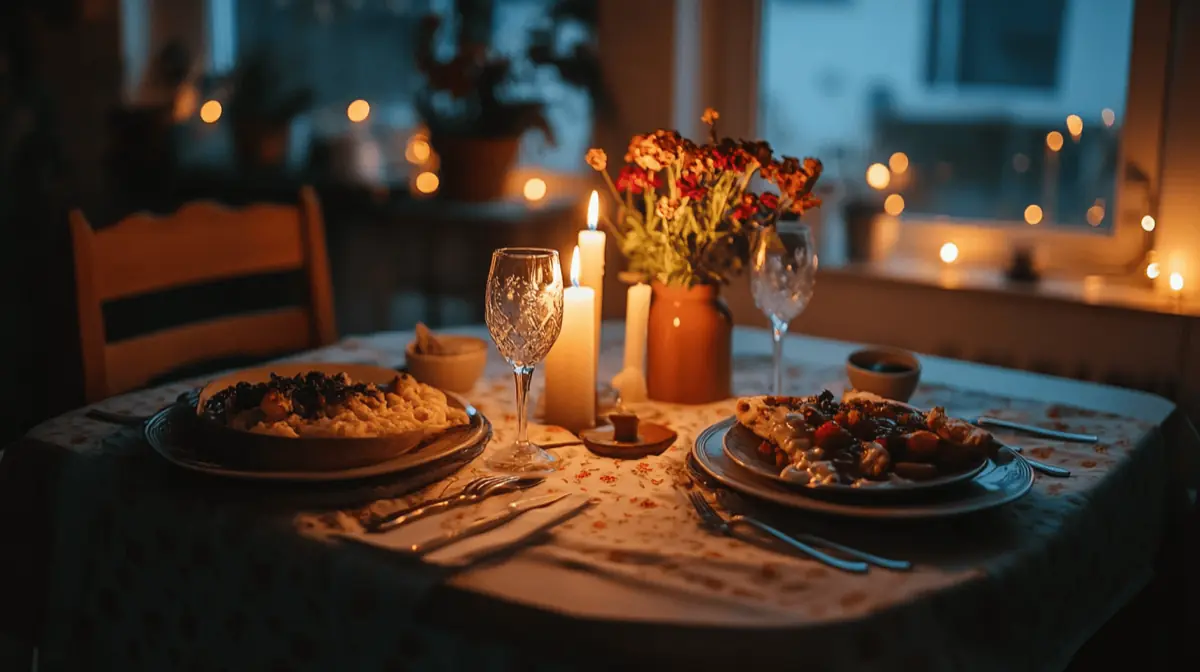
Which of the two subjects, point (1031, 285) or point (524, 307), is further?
point (1031, 285)

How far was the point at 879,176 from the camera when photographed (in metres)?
2.63

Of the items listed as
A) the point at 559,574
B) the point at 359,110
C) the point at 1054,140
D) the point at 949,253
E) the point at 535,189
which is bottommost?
the point at 559,574

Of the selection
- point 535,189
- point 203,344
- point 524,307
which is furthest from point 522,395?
point 535,189

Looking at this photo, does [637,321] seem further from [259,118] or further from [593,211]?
[259,118]

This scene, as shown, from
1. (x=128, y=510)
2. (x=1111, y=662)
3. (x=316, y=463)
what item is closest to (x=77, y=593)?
(x=128, y=510)

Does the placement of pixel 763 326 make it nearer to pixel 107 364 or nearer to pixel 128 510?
pixel 107 364

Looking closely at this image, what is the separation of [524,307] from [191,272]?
0.85m

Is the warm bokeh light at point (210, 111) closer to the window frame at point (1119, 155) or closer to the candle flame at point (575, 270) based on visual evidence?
the window frame at point (1119, 155)

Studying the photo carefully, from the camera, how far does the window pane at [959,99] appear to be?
2.31m

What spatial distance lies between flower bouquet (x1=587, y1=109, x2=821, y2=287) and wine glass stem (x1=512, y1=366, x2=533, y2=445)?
22cm

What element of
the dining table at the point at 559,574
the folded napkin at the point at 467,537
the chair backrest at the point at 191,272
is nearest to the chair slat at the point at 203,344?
the chair backrest at the point at 191,272

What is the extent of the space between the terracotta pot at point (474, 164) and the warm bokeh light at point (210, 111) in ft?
4.23

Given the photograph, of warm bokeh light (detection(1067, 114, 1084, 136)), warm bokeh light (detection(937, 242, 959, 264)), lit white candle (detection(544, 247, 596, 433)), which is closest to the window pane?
A: warm bokeh light (detection(1067, 114, 1084, 136))

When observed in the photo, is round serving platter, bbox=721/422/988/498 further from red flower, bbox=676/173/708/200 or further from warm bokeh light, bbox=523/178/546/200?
warm bokeh light, bbox=523/178/546/200
